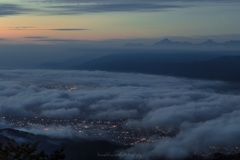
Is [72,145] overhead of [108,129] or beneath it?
overhead

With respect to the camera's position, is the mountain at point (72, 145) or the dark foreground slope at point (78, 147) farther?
the mountain at point (72, 145)

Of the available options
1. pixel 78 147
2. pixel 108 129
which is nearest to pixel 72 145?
pixel 78 147

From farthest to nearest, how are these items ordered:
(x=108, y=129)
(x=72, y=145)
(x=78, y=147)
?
(x=108, y=129), (x=72, y=145), (x=78, y=147)

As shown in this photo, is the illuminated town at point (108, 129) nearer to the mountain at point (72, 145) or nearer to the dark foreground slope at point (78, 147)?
the mountain at point (72, 145)

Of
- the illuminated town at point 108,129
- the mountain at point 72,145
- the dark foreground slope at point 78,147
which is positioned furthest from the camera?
the illuminated town at point 108,129

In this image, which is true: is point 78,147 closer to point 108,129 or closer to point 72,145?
point 72,145

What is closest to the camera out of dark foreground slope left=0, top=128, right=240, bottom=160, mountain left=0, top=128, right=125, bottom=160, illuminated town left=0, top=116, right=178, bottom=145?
dark foreground slope left=0, top=128, right=240, bottom=160

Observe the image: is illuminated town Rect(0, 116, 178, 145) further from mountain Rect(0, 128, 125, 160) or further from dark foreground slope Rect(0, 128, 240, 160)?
dark foreground slope Rect(0, 128, 240, 160)

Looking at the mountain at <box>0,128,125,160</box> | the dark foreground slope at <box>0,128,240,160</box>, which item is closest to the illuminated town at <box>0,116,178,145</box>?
the mountain at <box>0,128,125,160</box>

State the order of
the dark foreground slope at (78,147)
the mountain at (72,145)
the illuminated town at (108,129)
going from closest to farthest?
the dark foreground slope at (78,147)
the mountain at (72,145)
the illuminated town at (108,129)

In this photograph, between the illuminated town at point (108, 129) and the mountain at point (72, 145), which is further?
the illuminated town at point (108, 129)

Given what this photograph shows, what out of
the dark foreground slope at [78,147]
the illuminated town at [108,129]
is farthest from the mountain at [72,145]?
the illuminated town at [108,129]

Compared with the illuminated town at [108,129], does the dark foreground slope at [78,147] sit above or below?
above
